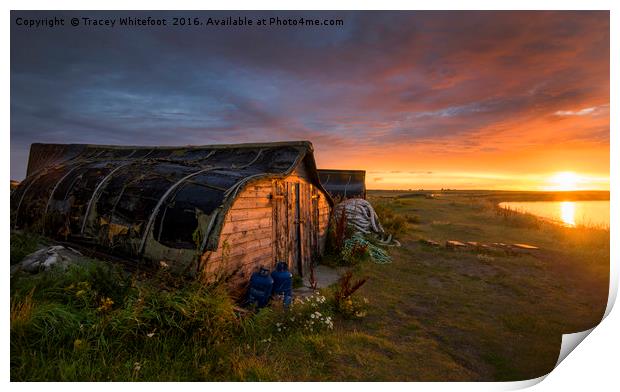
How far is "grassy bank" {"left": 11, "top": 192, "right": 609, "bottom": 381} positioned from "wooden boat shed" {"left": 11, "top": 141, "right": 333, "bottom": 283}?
75cm

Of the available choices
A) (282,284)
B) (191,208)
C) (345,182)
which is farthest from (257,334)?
(345,182)

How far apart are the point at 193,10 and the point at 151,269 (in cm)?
437

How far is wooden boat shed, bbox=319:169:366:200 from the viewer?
23.4 meters

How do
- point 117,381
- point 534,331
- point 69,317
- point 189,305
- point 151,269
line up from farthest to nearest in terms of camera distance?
point 534,331
point 151,269
point 189,305
point 69,317
point 117,381

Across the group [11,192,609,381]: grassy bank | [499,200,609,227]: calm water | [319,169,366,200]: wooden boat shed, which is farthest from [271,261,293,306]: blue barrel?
[499,200,609,227]: calm water

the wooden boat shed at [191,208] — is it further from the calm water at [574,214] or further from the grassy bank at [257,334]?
the calm water at [574,214]

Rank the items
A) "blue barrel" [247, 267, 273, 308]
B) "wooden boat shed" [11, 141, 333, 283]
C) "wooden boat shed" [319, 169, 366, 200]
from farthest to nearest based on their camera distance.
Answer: "wooden boat shed" [319, 169, 366, 200] < "blue barrel" [247, 267, 273, 308] < "wooden boat shed" [11, 141, 333, 283]

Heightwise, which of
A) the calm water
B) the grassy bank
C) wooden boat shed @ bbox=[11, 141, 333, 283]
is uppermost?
wooden boat shed @ bbox=[11, 141, 333, 283]

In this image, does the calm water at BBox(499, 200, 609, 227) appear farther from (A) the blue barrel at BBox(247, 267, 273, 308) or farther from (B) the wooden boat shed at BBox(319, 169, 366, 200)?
(A) the blue barrel at BBox(247, 267, 273, 308)

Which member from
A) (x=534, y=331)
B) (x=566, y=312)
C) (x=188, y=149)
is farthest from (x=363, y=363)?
(x=188, y=149)

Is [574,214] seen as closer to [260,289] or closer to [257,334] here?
[260,289]

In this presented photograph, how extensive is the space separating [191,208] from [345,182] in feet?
62.6
